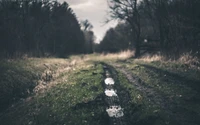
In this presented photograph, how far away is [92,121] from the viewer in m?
10.6

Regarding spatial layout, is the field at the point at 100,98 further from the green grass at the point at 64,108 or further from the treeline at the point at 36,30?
the treeline at the point at 36,30

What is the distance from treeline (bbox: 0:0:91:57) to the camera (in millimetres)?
28797

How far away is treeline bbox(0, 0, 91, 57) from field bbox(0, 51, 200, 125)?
9632 mm

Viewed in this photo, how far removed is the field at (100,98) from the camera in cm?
1067

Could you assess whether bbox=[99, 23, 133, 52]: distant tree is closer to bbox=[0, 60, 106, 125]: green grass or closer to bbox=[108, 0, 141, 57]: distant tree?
bbox=[108, 0, 141, 57]: distant tree

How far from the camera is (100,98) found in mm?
13469

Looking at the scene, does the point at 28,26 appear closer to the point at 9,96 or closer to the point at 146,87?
the point at 9,96

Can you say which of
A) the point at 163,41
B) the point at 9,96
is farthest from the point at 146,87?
the point at 163,41

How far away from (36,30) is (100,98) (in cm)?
3199

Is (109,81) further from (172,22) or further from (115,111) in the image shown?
(172,22)

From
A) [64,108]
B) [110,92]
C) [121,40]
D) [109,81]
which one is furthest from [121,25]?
[64,108]

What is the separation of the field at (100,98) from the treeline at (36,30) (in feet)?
31.6

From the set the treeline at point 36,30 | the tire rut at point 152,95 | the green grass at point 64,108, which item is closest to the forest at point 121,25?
the treeline at point 36,30

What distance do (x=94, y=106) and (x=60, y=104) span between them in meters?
2.12
